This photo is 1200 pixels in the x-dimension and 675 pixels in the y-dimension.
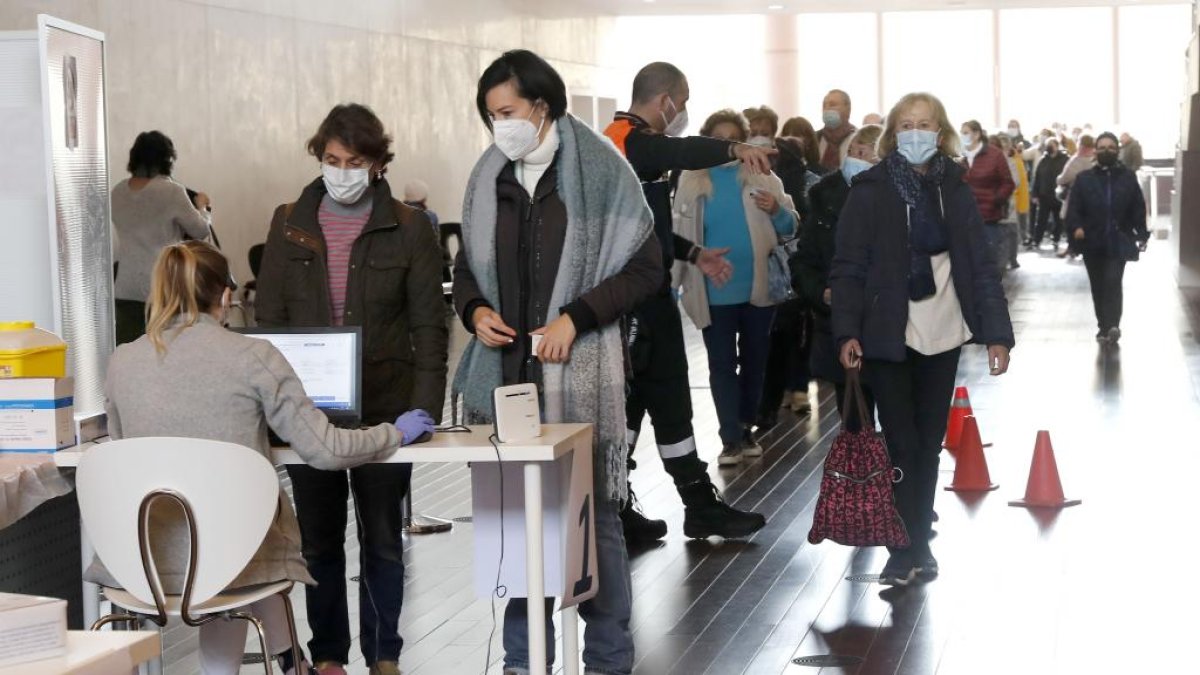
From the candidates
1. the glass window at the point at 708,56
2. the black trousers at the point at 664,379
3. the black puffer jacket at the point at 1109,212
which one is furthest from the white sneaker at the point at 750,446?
the glass window at the point at 708,56

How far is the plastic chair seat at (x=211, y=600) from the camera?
3543 mm

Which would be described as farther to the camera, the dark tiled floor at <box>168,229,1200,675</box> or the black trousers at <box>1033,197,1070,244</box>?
the black trousers at <box>1033,197,1070,244</box>

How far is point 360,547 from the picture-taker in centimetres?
427

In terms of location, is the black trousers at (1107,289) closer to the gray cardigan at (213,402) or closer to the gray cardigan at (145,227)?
the gray cardigan at (145,227)

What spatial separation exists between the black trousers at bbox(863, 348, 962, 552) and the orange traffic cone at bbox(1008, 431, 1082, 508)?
4.55 ft

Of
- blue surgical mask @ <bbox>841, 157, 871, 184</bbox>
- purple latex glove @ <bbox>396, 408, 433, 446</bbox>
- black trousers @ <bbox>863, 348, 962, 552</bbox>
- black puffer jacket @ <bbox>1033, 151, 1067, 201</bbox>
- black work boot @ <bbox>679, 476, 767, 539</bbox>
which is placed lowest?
black work boot @ <bbox>679, 476, 767, 539</bbox>

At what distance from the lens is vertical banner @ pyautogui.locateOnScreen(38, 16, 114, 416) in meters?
4.63

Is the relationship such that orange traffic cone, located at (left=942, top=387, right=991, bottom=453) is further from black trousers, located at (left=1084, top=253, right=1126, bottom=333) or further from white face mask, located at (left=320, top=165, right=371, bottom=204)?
black trousers, located at (left=1084, top=253, right=1126, bottom=333)

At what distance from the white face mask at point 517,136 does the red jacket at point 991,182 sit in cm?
908

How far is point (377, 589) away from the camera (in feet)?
13.9

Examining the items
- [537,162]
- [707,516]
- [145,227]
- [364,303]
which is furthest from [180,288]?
[145,227]

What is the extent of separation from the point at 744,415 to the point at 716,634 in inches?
125

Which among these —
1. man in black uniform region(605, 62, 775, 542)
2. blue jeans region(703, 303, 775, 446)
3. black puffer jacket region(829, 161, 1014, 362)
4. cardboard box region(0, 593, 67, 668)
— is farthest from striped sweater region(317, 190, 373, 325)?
blue jeans region(703, 303, 775, 446)

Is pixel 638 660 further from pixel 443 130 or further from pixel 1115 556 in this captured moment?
pixel 443 130
